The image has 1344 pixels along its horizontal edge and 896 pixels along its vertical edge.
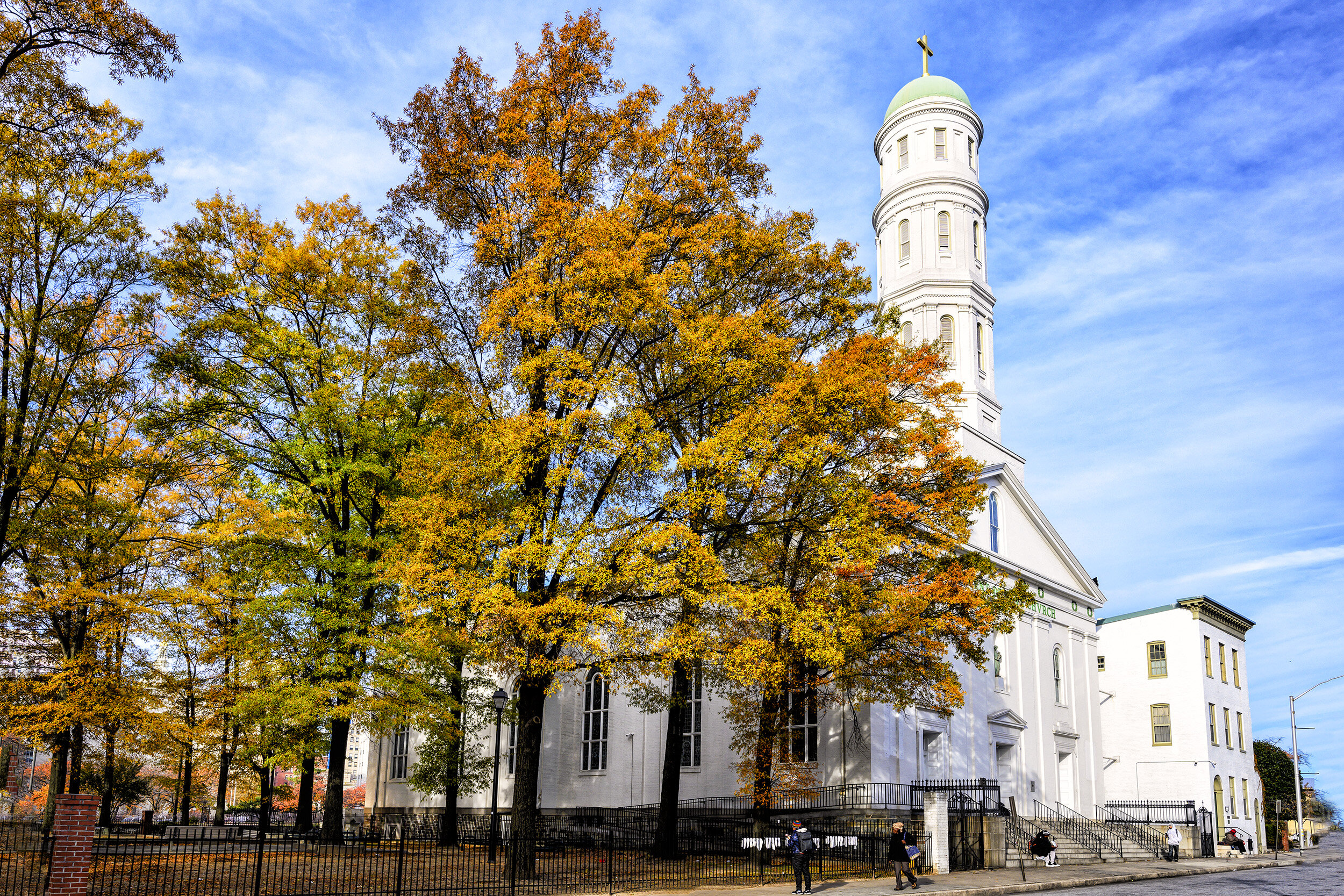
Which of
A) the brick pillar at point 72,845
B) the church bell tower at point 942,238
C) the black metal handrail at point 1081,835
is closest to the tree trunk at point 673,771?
the brick pillar at point 72,845

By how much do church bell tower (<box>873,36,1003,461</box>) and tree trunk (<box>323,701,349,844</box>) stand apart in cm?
2503

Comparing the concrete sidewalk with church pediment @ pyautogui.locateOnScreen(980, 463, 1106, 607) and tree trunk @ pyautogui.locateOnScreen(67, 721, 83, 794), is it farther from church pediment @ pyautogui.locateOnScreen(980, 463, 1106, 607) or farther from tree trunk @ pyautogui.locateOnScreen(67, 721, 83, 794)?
tree trunk @ pyautogui.locateOnScreen(67, 721, 83, 794)

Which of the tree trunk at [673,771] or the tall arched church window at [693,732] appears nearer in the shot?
the tree trunk at [673,771]

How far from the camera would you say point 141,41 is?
16.8 metres

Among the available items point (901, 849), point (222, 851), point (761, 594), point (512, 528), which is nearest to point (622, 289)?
point (512, 528)

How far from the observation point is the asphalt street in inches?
825

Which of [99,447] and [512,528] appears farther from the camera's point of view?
[99,447]

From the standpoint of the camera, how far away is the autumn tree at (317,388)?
25.0 metres

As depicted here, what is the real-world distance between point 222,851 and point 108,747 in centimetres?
679

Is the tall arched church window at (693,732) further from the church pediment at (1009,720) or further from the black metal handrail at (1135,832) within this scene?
the black metal handrail at (1135,832)

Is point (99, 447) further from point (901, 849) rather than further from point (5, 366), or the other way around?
point (901, 849)

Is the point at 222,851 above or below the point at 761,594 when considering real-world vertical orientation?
below

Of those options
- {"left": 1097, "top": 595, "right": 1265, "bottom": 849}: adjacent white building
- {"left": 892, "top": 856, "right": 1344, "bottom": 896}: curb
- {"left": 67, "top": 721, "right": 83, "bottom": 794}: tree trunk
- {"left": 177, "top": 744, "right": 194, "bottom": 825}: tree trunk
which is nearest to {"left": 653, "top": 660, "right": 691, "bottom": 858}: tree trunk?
{"left": 892, "top": 856, "right": 1344, "bottom": 896}: curb

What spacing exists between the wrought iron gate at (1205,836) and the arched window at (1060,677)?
6.34 metres
